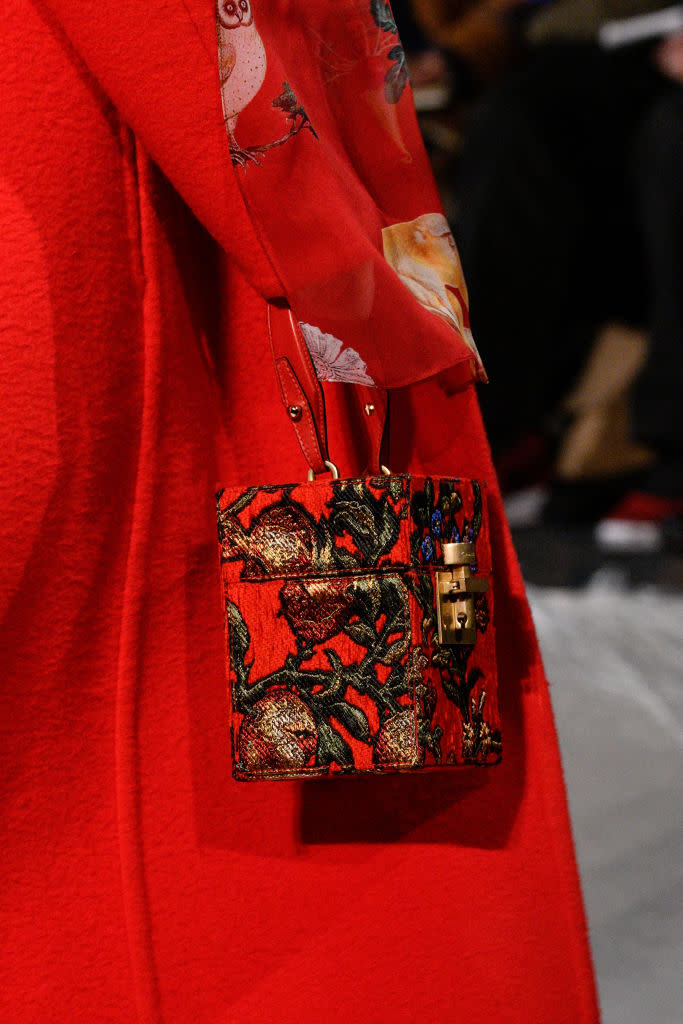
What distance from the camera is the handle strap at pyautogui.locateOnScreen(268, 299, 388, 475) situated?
0.46 m

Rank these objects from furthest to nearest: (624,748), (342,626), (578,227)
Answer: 1. (578,227)
2. (624,748)
3. (342,626)

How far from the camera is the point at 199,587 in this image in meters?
0.48

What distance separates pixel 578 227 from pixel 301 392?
187 cm

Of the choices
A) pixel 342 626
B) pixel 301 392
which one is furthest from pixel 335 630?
pixel 301 392

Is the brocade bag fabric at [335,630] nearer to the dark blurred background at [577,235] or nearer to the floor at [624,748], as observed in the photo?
the floor at [624,748]

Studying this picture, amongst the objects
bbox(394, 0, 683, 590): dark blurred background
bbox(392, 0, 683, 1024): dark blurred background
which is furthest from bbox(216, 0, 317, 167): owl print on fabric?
bbox(394, 0, 683, 590): dark blurred background

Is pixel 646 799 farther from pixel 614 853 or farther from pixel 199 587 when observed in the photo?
pixel 199 587

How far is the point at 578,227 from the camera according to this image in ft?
7.16

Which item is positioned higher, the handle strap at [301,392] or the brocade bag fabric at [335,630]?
the handle strap at [301,392]

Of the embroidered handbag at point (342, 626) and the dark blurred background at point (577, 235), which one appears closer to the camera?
the embroidered handbag at point (342, 626)

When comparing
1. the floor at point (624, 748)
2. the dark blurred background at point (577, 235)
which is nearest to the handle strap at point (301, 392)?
the floor at point (624, 748)

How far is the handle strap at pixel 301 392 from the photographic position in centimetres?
46

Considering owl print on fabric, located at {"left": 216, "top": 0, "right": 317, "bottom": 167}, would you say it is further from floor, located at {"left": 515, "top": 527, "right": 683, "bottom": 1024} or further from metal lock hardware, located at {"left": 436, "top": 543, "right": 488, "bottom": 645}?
floor, located at {"left": 515, "top": 527, "right": 683, "bottom": 1024}

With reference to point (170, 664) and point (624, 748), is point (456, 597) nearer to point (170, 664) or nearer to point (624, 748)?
point (170, 664)
